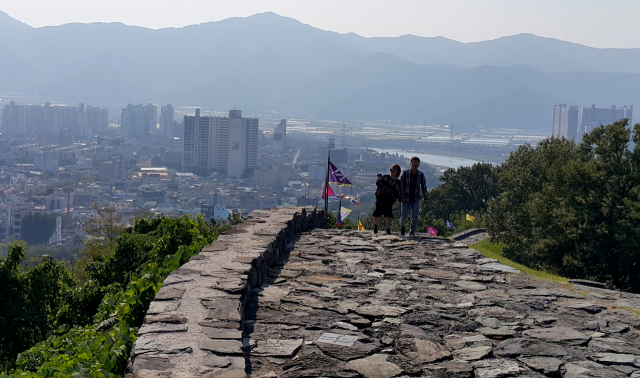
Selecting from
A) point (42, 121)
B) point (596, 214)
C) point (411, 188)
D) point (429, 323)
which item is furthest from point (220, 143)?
point (429, 323)

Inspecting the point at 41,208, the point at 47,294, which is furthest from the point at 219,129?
the point at 47,294

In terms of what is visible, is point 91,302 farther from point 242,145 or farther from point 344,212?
point 242,145

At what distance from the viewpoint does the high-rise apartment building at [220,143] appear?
13875cm

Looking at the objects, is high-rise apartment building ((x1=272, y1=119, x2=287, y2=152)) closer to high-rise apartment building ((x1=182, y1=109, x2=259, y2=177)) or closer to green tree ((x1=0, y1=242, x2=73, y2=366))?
high-rise apartment building ((x1=182, y1=109, x2=259, y2=177))

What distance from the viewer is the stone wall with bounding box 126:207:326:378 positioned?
3576 millimetres

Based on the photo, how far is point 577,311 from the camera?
6.13 metres

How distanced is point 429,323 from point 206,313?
6.41ft

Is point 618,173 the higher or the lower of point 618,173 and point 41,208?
the higher

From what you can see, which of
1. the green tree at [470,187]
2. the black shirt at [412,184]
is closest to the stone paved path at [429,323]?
the black shirt at [412,184]

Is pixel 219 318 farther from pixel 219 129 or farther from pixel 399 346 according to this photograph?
pixel 219 129

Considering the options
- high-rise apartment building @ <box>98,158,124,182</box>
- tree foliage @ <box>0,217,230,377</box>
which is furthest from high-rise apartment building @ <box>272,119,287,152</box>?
tree foliage @ <box>0,217,230,377</box>

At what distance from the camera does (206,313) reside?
455cm

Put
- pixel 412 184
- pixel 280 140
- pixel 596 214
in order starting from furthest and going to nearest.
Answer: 1. pixel 280 140
2. pixel 596 214
3. pixel 412 184

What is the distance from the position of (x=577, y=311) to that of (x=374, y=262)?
2694mm
